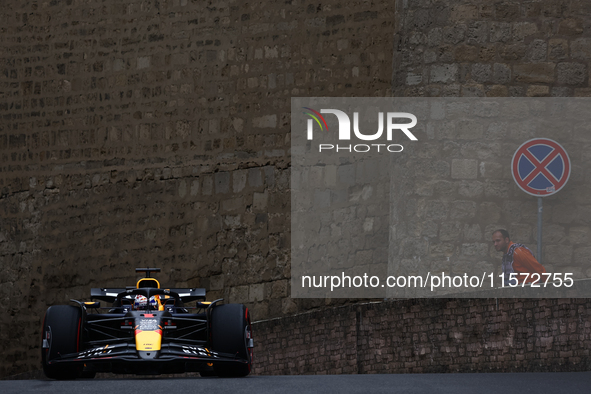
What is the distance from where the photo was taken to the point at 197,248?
14.8 meters

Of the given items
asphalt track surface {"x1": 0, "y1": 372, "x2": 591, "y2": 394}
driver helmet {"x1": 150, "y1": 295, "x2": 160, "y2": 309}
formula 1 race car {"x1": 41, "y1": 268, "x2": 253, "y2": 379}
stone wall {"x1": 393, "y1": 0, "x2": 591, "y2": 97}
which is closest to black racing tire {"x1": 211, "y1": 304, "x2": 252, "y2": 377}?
formula 1 race car {"x1": 41, "y1": 268, "x2": 253, "y2": 379}

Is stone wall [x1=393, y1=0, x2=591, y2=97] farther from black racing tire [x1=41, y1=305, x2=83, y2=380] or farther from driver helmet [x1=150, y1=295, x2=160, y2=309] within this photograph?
black racing tire [x1=41, y1=305, x2=83, y2=380]

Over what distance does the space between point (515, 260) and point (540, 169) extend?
1.41 meters

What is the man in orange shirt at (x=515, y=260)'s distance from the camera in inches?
463

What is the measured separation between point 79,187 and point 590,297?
9.29m

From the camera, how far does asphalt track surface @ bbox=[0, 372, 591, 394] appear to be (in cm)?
714

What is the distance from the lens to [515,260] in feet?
39.1

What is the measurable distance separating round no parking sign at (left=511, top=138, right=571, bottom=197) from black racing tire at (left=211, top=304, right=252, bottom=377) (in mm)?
3530

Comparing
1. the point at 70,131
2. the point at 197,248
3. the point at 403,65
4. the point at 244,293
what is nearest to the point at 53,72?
the point at 70,131

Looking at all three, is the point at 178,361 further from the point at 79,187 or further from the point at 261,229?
the point at 79,187

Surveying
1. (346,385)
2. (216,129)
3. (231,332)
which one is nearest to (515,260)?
(231,332)

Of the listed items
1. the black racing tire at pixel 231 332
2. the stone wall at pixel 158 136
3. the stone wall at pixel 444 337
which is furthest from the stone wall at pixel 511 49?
the black racing tire at pixel 231 332

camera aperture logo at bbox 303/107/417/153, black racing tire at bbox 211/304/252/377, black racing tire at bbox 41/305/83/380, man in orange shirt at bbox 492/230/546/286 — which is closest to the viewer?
black racing tire at bbox 41/305/83/380

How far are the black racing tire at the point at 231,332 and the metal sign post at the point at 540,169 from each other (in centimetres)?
353
